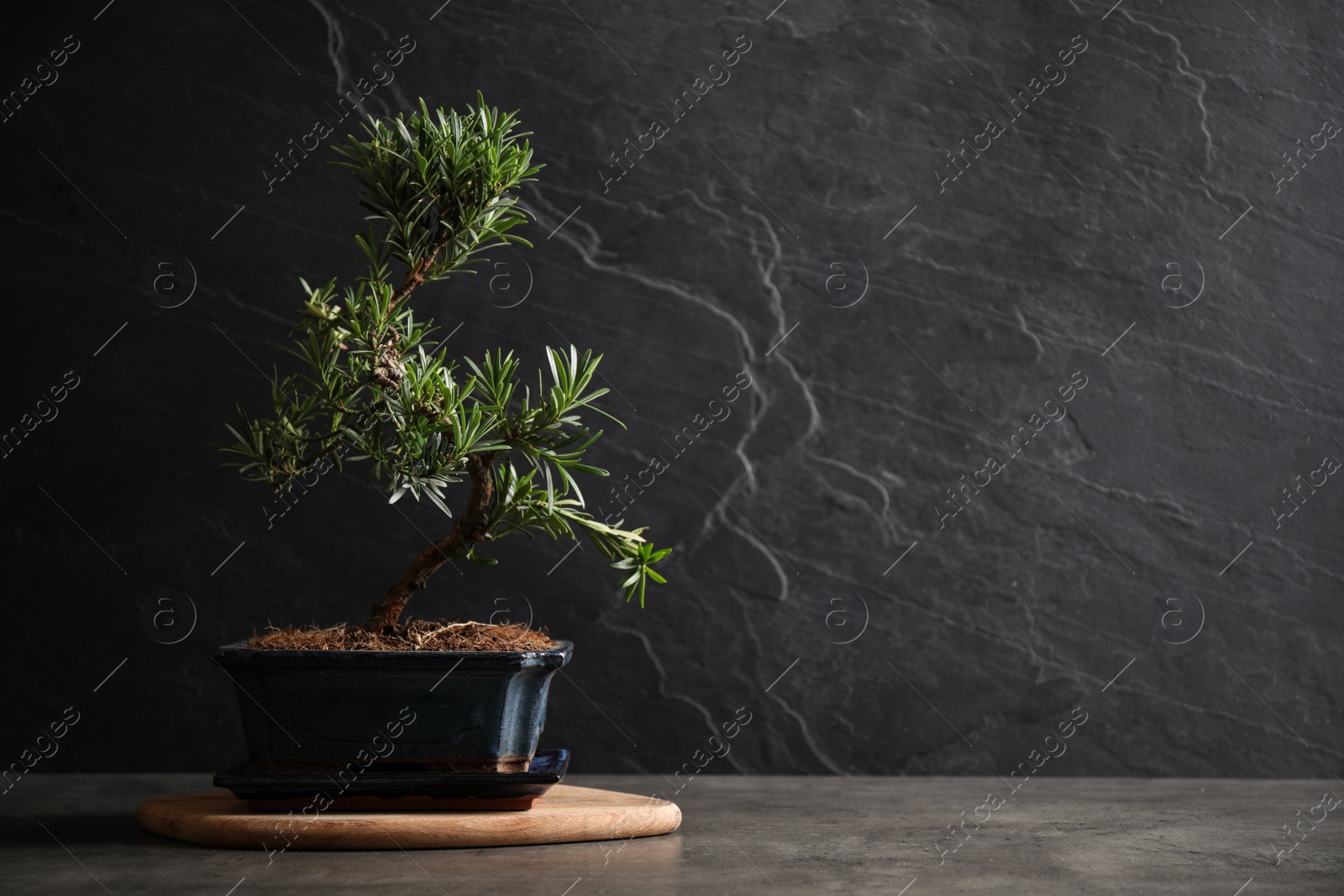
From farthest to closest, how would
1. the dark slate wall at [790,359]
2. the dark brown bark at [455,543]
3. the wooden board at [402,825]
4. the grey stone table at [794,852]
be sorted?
the dark slate wall at [790,359] → the dark brown bark at [455,543] → the wooden board at [402,825] → the grey stone table at [794,852]

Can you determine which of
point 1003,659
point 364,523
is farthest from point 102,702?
point 1003,659

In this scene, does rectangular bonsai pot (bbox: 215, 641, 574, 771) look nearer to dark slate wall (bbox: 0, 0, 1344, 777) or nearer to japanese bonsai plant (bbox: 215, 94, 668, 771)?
japanese bonsai plant (bbox: 215, 94, 668, 771)

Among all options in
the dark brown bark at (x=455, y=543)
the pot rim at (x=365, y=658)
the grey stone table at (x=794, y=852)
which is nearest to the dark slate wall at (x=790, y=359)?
the grey stone table at (x=794, y=852)

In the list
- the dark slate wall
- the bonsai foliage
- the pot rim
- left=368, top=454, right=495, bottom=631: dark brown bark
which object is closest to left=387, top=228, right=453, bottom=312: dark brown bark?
the bonsai foliage

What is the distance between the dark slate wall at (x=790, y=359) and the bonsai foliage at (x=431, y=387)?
53 cm

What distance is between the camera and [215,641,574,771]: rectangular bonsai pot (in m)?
1.18

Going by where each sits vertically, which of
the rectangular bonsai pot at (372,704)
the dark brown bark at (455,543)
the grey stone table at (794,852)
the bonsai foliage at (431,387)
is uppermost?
the bonsai foliage at (431,387)

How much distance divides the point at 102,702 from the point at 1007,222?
1.67 m

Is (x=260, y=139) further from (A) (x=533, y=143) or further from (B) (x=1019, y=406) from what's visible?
(B) (x=1019, y=406)

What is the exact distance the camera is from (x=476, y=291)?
184cm

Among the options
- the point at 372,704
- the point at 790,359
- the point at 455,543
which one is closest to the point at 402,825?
the point at 372,704

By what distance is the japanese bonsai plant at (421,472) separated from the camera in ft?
3.88

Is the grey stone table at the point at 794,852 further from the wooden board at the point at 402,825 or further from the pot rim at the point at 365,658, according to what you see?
the pot rim at the point at 365,658

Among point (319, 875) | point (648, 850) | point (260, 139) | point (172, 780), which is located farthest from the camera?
point (260, 139)
